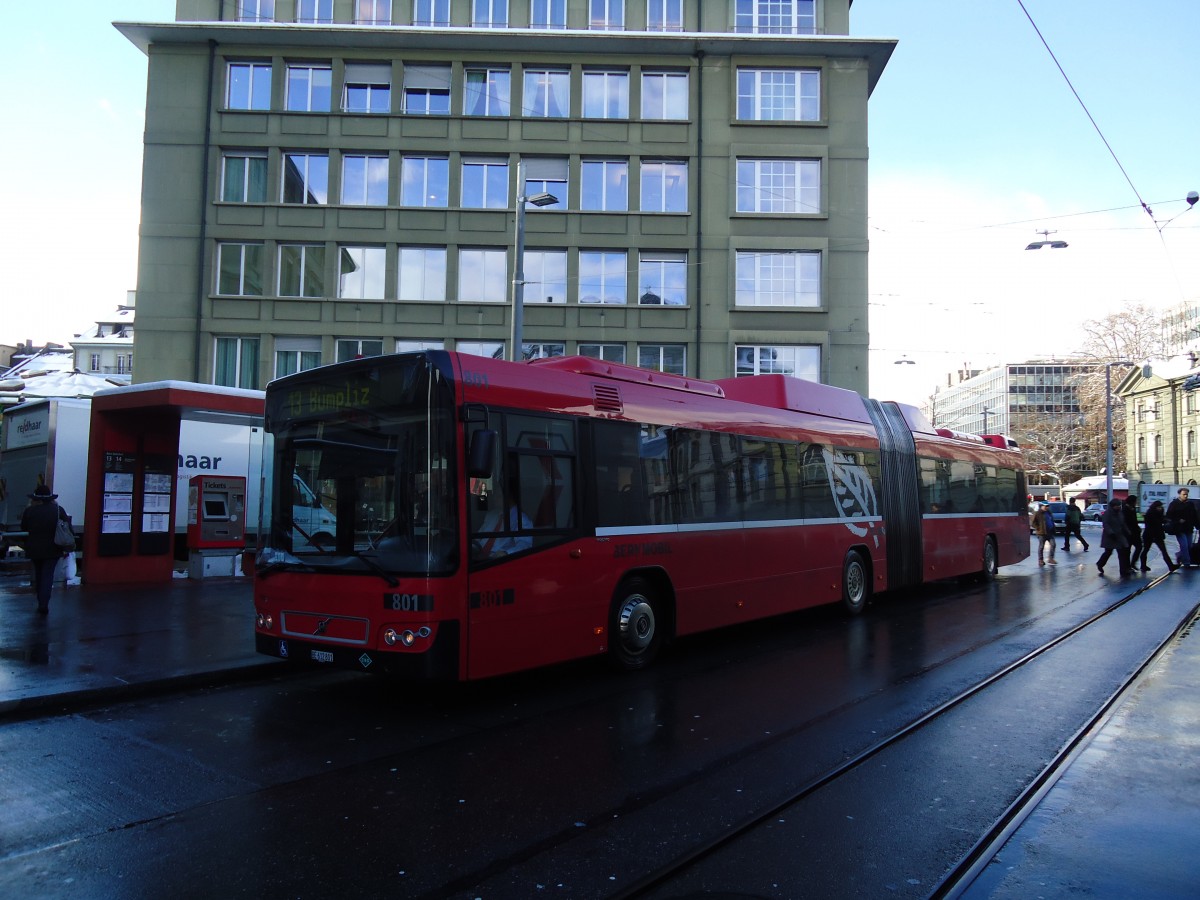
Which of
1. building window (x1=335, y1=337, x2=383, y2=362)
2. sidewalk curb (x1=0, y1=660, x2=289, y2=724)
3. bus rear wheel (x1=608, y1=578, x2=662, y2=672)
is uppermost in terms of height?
building window (x1=335, y1=337, x2=383, y2=362)

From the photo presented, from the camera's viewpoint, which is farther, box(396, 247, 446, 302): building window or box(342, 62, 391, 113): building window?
box(342, 62, 391, 113): building window

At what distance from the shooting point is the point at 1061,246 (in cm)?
2436

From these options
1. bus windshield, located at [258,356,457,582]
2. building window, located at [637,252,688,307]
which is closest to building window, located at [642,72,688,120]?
building window, located at [637,252,688,307]

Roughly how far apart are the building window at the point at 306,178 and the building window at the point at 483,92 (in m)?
5.18

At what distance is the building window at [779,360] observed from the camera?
28.4m

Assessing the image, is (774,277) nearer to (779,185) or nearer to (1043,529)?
(779,185)

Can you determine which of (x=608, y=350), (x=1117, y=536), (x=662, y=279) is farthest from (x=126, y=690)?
(x=662, y=279)

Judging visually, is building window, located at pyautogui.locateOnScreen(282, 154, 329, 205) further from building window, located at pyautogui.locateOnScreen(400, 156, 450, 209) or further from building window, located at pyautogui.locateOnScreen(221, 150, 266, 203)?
building window, located at pyautogui.locateOnScreen(400, 156, 450, 209)

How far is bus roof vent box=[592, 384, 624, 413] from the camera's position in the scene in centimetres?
823

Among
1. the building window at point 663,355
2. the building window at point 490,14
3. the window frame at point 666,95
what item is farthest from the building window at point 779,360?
the building window at point 490,14

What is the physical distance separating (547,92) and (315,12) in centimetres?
821

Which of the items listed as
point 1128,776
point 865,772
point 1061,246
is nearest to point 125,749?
point 865,772

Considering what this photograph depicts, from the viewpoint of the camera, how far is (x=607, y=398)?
834 cm

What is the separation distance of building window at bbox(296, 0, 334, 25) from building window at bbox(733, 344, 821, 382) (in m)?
17.7
